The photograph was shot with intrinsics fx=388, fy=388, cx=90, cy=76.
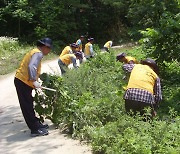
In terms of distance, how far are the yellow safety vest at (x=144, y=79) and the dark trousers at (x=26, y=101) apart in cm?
189

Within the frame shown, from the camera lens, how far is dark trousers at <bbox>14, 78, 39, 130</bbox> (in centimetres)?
676

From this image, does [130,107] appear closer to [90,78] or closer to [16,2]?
[90,78]

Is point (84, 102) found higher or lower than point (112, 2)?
lower

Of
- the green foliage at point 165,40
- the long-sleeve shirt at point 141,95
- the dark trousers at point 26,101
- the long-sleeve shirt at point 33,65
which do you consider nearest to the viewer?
the long-sleeve shirt at point 141,95

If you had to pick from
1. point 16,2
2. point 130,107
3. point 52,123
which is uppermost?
point 16,2

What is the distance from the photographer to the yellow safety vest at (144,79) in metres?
5.96

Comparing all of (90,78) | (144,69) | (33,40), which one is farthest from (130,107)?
(33,40)

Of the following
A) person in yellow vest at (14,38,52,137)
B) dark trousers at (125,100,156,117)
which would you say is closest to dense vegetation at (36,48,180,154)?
dark trousers at (125,100,156,117)

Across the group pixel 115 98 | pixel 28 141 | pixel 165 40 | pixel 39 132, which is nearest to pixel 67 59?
pixel 165 40

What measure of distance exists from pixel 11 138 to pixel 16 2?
20171 millimetres

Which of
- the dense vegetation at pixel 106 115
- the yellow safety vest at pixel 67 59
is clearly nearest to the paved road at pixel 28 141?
the dense vegetation at pixel 106 115

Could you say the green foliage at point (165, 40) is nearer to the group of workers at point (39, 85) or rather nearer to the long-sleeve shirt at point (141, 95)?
the group of workers at point (39, 85)

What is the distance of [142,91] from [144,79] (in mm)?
194

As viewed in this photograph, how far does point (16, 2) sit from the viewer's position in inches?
1017
